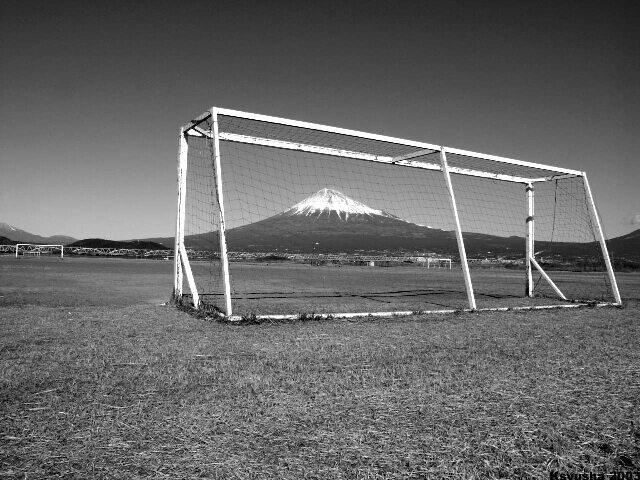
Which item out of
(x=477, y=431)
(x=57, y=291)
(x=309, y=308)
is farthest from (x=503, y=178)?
(x=57, y=291)

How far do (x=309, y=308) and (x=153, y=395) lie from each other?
585 cm

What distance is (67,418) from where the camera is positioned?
274 cm

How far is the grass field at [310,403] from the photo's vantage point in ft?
7.25

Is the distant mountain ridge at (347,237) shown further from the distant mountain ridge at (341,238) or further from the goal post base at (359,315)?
the goal post base at (359,315)

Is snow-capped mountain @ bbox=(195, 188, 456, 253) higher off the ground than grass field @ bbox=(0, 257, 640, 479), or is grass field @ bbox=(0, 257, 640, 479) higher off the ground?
snow-capped mountain @ bbox=(195, 188, 456, 253)

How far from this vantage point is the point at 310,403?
311cm

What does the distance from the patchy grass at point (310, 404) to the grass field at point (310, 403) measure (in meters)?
0.01

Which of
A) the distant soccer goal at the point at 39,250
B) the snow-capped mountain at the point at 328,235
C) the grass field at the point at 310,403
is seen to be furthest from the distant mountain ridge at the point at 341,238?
the grass field at the point at 310,403

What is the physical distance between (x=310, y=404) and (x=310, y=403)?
0.9 inches

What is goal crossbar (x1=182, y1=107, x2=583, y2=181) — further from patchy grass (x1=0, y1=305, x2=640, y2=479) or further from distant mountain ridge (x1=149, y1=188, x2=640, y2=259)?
distant mountain ridge (x1=149, y1=188, x2=640, y2=259)

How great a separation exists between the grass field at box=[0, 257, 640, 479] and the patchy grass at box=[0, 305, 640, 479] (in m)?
0.01

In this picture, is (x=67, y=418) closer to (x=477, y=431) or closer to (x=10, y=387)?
(x=10, y=387)

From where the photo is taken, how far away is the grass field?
2209 millimetres

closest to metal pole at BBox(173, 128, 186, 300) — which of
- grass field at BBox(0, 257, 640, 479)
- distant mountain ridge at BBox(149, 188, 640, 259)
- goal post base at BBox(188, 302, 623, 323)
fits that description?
goal post base at BBox(188, 302, 623, 323)
